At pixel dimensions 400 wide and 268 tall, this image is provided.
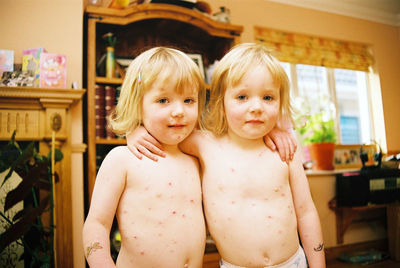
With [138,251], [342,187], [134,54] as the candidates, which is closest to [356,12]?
[342,187]

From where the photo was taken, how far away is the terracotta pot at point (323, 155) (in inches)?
99.0

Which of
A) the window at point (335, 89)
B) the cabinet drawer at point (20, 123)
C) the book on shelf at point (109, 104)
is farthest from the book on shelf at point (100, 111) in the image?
the window at point (335, 89)

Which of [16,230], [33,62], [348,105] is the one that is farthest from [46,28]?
[348,105]

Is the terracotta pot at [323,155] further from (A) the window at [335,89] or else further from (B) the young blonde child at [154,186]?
(B) the young blonde child at [154,186]

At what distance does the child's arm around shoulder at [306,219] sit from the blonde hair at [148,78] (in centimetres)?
32

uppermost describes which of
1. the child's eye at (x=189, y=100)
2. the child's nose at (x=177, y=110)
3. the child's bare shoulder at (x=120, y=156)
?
the child's eye at (x=189, y=100)

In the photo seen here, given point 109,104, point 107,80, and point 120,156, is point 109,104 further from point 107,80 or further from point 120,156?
point 120,156

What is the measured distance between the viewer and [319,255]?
72 cm

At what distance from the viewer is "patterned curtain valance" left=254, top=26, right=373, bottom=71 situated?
2590 mm

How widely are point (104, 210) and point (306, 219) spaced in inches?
18.9

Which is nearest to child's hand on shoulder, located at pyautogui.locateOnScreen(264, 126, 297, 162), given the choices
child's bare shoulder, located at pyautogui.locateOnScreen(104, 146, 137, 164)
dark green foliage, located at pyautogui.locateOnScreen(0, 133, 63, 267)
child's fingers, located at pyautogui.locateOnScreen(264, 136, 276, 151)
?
child's fingers, located at pyautogui.locateOnScreen(264, 136, 276, 151)

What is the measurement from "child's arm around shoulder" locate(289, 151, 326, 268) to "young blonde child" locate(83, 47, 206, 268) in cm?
25

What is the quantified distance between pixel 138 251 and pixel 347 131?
8.28 ft

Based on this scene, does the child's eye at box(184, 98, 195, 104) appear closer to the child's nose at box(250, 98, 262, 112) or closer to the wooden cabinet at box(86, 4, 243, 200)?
the child's nose at box(250, 98, 262, 112)
